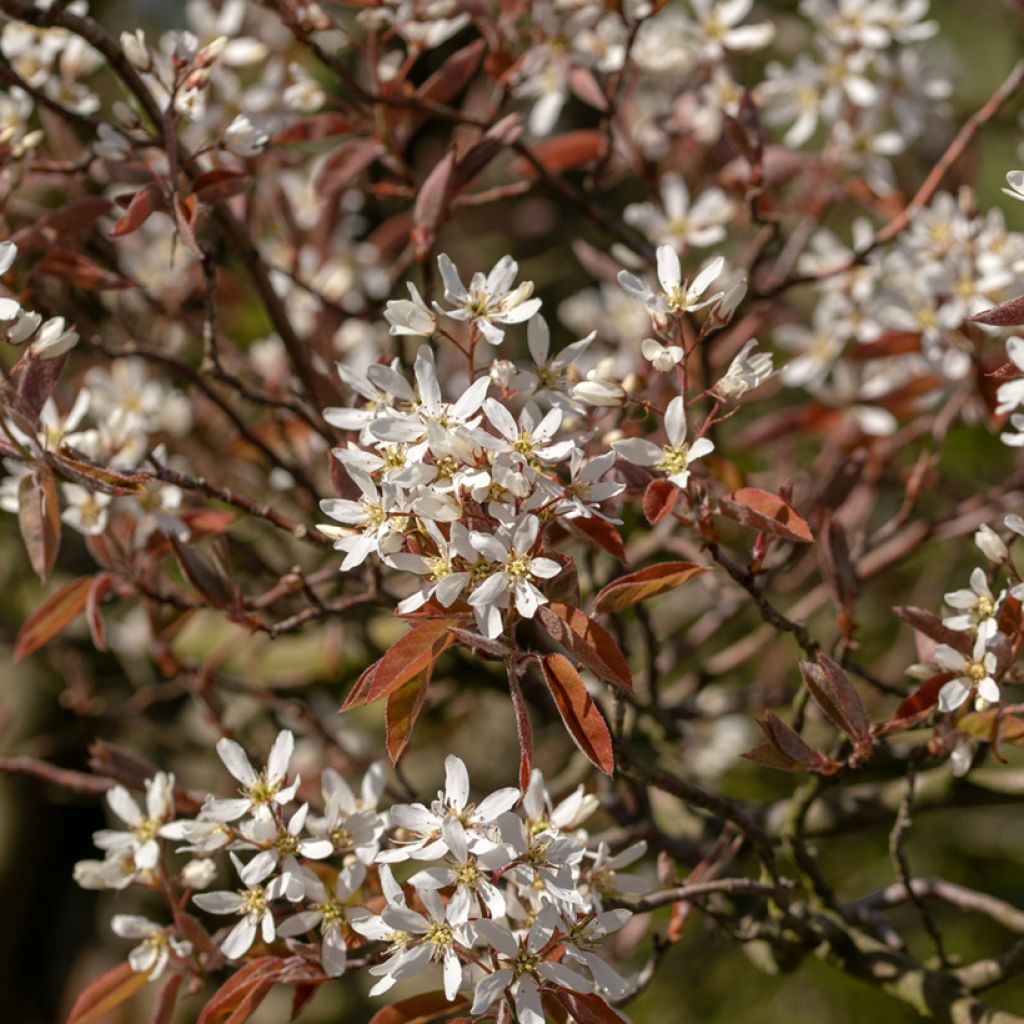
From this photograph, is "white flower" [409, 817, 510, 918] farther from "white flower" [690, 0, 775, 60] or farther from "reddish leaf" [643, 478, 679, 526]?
"white flower" [690, 0, 775, 60]

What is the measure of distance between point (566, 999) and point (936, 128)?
1733mm

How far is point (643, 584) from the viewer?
966 mm

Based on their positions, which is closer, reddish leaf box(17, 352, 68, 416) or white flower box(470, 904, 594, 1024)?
white flower box(470, 904, 594, 1024)

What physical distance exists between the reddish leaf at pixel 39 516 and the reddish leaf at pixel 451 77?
651mm

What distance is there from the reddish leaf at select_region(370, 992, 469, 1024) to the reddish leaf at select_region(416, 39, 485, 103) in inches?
38.6

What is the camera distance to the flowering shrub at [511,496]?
36.9 inches

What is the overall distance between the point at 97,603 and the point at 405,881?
1.56 feet

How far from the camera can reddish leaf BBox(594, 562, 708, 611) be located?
3.16 feet

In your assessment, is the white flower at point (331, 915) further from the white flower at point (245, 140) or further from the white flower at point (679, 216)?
the white flower at point (679, 216)

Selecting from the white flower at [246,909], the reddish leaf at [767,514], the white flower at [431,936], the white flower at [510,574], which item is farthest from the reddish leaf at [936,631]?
the white flower at [246,909]

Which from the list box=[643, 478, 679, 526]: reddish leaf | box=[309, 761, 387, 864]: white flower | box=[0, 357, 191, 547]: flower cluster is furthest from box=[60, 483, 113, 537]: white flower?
box=[643, 478, 679, 526]: reddish leaf

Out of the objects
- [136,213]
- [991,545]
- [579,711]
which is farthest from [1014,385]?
[136,213]

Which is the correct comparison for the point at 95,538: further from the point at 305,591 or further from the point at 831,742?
the point at 831,742

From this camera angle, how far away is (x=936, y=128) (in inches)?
83.3
